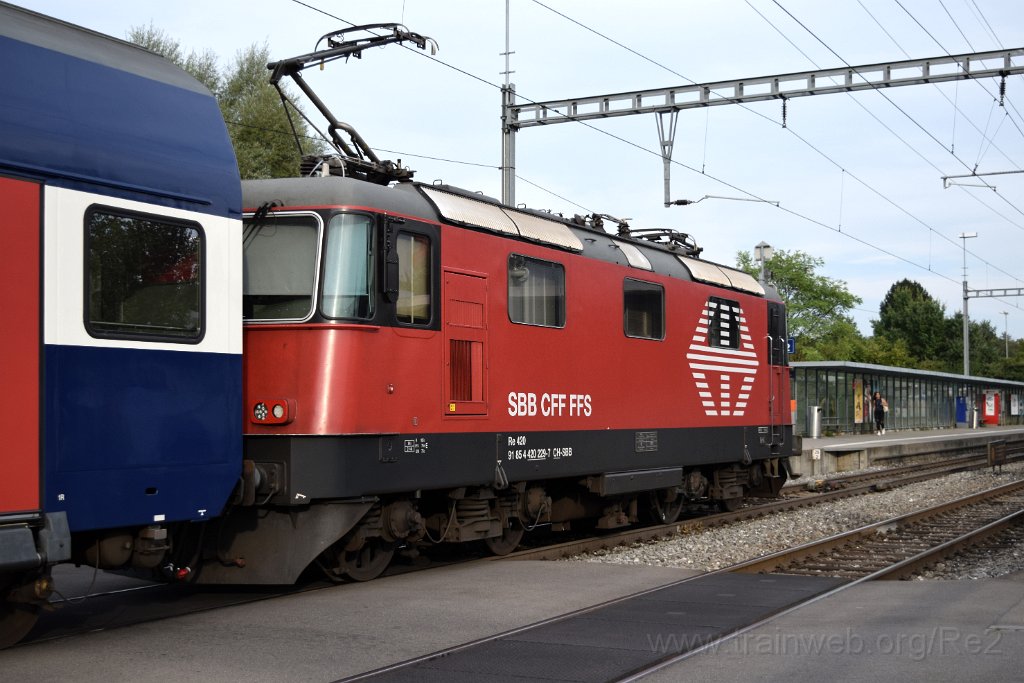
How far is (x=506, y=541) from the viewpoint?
12.4 meters

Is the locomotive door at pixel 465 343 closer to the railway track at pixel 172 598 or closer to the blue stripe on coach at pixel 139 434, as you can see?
the railway track at pixel 172 598

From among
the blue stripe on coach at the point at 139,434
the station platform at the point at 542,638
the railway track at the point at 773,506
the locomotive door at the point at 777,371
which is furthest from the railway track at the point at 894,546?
the blue stripe on coach at the point at 139,434

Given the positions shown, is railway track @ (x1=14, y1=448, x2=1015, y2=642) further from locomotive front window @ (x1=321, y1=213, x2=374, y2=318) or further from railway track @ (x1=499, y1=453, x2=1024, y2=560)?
locomotive front window @ (x1=321, y1=213, x2=374, y2=318)

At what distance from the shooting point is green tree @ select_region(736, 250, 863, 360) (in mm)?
78625

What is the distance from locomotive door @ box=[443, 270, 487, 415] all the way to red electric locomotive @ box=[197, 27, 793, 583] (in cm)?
2

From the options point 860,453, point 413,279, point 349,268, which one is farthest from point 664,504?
point 860,453

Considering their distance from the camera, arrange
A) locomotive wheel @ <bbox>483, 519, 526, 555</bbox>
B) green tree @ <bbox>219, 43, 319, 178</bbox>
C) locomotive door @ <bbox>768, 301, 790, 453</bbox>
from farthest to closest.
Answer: green tree @ <bbox>219, 43, 319, 178</bbox>, locomotive door @ <bbox>768, 301, 790, 453</bbox>, locomotive wheel @ <bbox>483, 519, 526, 555</bbox>

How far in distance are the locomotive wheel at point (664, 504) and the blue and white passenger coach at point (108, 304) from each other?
8406 millimetres

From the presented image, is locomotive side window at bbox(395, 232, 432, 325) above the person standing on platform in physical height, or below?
above

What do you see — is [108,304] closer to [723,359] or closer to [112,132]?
[112,132]

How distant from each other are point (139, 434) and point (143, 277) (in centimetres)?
105

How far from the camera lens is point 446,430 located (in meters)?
10.5

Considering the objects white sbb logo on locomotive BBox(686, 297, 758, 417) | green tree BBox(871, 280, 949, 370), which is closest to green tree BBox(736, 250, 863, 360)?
green tree BBox(871, 280, 949, 370)

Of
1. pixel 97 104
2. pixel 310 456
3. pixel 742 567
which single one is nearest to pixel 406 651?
pixel 310 456
